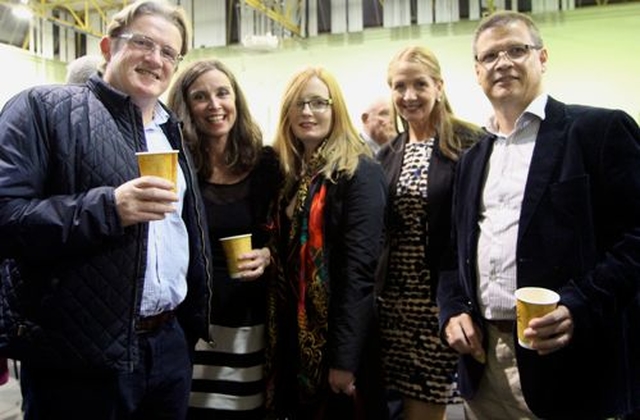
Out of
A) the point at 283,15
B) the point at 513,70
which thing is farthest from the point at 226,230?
the point at 283,15

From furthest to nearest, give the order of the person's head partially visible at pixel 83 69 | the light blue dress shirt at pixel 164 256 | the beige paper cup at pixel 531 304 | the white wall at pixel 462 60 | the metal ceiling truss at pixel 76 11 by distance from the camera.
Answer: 1. the metal ceiling truss at pixel 76 11
2. the white wall at pixel 462 60
3. the person's head partially visible at pixel 83 69
4. the light blue dress shirt at pixel 164 256
5. the beige paper cup at pixel 531 304

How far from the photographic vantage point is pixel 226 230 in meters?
2.03

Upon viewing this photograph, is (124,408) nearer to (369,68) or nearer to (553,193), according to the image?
(553,193)

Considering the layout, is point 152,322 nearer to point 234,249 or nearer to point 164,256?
point 164,256

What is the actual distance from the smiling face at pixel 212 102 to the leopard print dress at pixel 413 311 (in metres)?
0.73

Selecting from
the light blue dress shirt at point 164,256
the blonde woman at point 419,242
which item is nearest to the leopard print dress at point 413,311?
the blonde woman at point 419,242

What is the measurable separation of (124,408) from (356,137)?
1215 mm

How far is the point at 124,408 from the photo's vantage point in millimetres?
1484

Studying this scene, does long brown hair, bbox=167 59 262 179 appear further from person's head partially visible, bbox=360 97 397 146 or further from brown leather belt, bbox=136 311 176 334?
person's head partially visible, bbox=360 97 397 146

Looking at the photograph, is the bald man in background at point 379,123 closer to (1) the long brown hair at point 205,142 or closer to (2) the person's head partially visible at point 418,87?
(2) the person's head partially visible at point 418,87

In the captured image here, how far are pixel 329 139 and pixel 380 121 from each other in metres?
2.36

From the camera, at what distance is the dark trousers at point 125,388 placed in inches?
54.9

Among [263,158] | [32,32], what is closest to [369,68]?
[32,32]

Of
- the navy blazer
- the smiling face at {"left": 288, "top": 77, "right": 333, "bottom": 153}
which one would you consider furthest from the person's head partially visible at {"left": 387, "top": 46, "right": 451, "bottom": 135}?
the navy blazer
